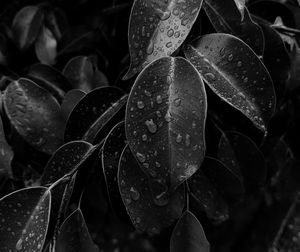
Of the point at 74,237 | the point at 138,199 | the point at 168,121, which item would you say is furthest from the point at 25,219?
the point at 168,121

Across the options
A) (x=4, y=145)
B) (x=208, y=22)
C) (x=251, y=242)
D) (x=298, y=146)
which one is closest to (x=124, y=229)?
(x=251, y=242)

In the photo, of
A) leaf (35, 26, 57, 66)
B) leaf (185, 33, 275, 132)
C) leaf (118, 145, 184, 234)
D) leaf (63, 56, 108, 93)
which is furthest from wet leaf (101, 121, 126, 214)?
leaf (35, 26, 57, 66)

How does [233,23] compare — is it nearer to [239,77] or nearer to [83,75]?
[239,77]

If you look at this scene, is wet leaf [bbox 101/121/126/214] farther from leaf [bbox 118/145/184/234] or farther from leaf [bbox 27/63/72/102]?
leaf [bbox 27/63/72/102]

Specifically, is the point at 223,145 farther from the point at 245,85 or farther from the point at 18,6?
the point at 18,6

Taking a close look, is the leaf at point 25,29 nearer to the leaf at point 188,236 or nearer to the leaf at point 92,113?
the leaf at point 92,113
